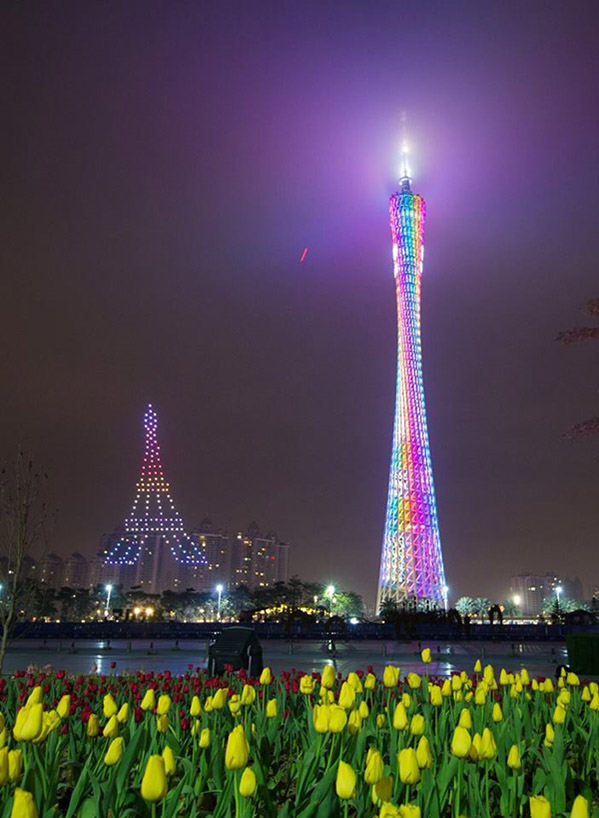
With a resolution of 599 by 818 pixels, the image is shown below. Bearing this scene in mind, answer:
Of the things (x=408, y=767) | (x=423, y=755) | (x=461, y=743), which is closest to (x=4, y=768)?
(x=408, y=767)

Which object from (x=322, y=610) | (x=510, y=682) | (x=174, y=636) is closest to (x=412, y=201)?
(x=322, y=610)

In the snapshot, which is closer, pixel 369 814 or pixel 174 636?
pixel 369 814

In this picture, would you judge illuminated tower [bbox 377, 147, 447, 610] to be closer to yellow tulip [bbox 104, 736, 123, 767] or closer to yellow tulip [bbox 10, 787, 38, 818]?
yellow tulip [bbox 104, 736, 123, 767]

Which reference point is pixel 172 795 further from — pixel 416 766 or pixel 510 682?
pixel 510 682

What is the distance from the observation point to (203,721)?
5.41 meters

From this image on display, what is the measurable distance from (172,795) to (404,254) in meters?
73.7

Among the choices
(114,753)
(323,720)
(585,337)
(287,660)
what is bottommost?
(287,660)

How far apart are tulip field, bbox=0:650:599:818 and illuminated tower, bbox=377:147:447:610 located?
206 ft

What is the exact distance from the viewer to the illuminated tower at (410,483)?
229 feet

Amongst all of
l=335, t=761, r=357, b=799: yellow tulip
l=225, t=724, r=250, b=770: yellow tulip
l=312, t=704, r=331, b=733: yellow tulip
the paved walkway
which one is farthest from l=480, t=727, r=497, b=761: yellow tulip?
the paved walkway

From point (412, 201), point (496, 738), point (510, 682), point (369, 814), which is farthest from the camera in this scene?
point (412, 201)

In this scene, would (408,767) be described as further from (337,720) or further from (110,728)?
(110,728)

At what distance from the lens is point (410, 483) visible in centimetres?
7069

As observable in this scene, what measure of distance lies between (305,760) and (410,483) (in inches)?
2675
